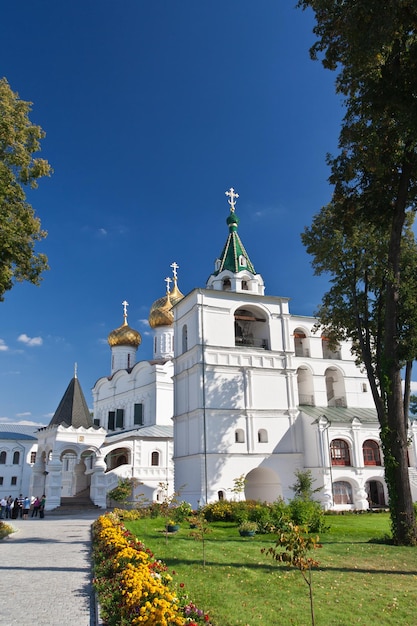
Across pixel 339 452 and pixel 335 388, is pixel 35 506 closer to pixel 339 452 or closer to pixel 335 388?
pixel 339 452

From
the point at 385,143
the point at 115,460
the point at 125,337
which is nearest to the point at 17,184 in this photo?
the point at 385,143

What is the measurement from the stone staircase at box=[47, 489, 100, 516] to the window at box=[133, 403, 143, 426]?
8.69 meters

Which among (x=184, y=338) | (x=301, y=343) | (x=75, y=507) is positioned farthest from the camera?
(x=301, y=343)

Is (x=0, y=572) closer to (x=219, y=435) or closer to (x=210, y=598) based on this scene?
(x=210, y=598)

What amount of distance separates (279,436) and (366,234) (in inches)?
568

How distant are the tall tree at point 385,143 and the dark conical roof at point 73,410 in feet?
71.1

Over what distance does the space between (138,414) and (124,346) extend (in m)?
7.99

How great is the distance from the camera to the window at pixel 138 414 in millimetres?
39625

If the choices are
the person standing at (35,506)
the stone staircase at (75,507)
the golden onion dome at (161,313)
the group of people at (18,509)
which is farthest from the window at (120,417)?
the person standing at (35,506)

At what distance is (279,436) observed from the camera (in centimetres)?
2806

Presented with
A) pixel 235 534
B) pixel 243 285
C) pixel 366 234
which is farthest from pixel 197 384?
pixel 366 234

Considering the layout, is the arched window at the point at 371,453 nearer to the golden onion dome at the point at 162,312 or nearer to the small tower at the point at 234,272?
the small tower at the point at 234,272

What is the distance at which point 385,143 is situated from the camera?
12.6m

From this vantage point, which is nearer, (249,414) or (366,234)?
(366,234)
